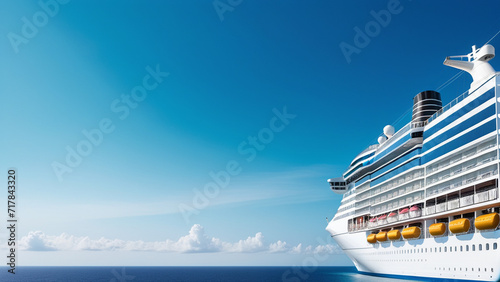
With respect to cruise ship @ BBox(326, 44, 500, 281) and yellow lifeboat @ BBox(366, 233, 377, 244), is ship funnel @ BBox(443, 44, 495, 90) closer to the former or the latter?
cruise ship @ BBox(326, 44, 500, 281)

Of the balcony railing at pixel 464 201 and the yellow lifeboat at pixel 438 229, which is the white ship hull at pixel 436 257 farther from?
the balcony railing at pixel 464 201

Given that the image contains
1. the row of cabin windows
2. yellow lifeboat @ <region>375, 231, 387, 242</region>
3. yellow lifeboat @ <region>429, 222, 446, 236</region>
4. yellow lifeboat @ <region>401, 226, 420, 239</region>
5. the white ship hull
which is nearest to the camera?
the white ship hull

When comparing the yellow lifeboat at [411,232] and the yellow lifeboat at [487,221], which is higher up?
the yellow lifeboat at [487,221]

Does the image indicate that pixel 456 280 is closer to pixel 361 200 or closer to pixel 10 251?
pixel 361 200

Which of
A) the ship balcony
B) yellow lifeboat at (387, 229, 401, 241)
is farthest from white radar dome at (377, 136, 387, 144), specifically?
the ship balcony

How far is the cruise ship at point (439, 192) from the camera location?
3409 cm

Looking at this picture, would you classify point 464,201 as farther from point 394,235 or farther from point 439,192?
point 394,235

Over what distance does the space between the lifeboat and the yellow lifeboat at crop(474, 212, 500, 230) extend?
154cm

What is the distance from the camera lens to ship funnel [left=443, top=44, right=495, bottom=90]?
41.1m

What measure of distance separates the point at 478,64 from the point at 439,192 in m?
14.3

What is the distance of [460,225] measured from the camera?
35281mm

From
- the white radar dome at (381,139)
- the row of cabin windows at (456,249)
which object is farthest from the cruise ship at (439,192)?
the white radar dome at (381,139)

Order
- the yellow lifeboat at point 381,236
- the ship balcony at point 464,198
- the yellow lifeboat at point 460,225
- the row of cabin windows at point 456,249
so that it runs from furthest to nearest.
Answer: the yellow lifeboat at point 381,236, the yellow lifeboat at point 460,225, the ship balcony at point 464,198, the row of cabin windows at point 456,249

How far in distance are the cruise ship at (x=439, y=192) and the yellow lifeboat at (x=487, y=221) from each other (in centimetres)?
8
